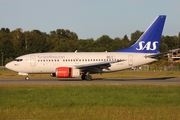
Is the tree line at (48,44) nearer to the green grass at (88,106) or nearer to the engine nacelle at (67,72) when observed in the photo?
the engine nacelle at (67,72)

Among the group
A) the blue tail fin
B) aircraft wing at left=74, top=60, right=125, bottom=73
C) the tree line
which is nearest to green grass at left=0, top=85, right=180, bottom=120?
aircraft wing at left=74, top=60, right=125, bottom=73

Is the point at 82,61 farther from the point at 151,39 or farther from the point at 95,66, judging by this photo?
the point at 151,39

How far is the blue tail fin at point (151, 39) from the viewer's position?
142 ft

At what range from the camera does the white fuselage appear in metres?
42.0

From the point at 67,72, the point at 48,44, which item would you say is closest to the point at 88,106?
the point at 67,72

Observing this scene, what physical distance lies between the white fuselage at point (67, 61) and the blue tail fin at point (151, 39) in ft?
3.25

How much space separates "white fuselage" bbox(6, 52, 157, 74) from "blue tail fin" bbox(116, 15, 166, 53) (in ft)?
3.25

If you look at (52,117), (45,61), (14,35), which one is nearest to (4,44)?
(14,35)

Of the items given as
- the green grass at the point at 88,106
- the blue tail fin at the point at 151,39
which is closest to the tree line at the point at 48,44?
the blue tail fin at the point at 151,39

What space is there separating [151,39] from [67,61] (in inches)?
359

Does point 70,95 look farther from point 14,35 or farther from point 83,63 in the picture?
point 14,35

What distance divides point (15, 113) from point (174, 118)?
6.00 meters

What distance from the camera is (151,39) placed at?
4341 centimetres

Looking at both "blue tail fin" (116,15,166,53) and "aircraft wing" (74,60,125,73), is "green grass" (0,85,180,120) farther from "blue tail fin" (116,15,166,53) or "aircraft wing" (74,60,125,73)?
"blue tail fin" (116,15,166,53)
